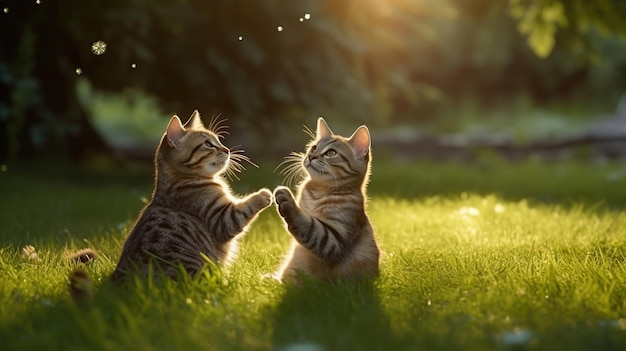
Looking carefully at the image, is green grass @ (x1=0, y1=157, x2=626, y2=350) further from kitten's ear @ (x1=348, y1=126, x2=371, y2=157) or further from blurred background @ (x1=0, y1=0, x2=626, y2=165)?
blurred background @ (x1=0, y1=0, x2=626, y2=165)

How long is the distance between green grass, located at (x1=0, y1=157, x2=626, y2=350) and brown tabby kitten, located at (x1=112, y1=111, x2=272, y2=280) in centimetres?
19

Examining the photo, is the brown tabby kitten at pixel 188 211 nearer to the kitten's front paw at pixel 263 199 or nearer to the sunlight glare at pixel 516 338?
the kitten's front paw at pixel 263 199

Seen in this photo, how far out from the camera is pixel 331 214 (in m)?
3.86

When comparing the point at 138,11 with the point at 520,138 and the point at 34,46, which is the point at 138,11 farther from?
the point at 520,138

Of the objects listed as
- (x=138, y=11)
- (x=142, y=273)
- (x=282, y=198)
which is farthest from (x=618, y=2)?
(x=142, y=273)

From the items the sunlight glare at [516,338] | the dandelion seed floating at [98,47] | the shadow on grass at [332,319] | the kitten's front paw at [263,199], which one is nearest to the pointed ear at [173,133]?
the kitten's front paw at [263,199]

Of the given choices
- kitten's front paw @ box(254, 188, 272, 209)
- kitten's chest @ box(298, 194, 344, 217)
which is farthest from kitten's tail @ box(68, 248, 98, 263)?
kitten's chest @ box(298, 194, 344, 217)

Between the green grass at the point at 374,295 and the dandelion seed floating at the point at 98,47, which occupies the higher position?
the dandelion seed floating at the point at 98,47

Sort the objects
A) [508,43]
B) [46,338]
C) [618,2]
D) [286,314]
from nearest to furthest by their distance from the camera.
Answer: [46,338] < [286,314] < [618,2] < [508,43]

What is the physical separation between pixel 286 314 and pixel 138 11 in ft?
17.3

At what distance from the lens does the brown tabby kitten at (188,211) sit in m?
3.75

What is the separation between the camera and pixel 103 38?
307 inches

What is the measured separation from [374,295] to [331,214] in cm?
48

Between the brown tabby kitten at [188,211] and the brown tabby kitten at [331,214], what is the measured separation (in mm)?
288
